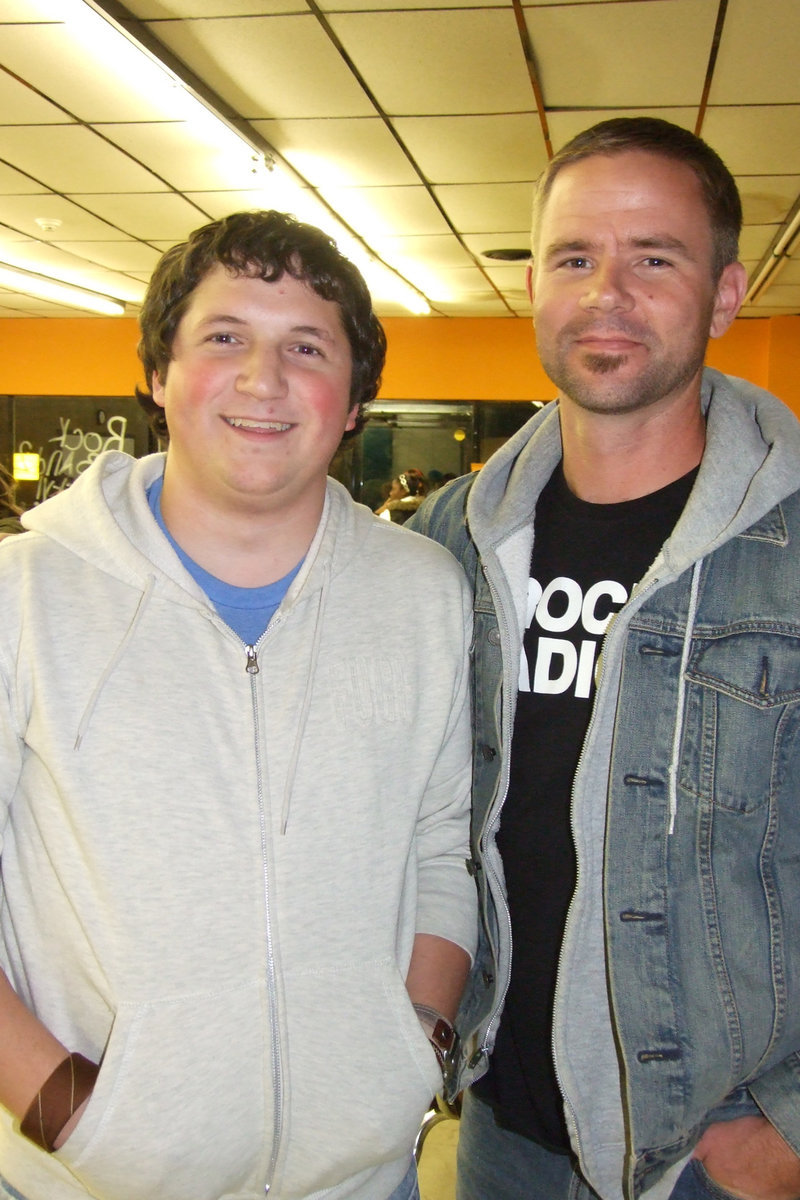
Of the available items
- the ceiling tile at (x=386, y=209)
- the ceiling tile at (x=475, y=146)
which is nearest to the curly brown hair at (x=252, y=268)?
the ceiling tile at (x=475, y=146)

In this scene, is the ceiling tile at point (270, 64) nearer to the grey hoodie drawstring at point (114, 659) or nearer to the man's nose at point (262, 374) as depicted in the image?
the man's nose at point (262, 374)

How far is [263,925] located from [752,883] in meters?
0.63

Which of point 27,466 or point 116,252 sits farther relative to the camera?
point 27,466

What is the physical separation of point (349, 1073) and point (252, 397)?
2.92 ft

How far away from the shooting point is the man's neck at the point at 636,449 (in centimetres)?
142

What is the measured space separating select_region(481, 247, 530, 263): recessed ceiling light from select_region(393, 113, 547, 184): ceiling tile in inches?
60.0

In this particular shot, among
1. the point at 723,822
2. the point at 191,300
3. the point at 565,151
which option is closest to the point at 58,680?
the point at 191,300

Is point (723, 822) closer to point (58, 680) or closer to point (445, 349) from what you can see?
point (58, 680)

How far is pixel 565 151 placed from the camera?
1523 millimetres

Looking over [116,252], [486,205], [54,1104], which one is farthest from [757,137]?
[54,1104]

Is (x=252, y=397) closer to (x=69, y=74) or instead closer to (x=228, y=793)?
(x=228, y=793)

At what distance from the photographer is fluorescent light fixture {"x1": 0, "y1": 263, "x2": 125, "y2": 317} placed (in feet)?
25.6

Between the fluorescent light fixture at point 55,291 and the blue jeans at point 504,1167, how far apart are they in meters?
7.58

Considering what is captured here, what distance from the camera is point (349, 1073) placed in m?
1.19
